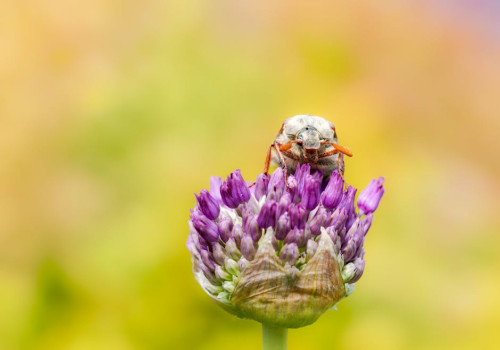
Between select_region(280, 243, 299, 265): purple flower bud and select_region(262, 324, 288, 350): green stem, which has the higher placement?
select_region(280, 243, 299, 265): purple flower bud

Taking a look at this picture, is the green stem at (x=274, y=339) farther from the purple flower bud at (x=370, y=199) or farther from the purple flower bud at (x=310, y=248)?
the purple flower bud at (x=370, y=199)

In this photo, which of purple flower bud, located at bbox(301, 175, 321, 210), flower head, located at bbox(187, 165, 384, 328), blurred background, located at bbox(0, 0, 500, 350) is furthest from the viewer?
blurred background, located at bbox(0, 0, 500, 350)

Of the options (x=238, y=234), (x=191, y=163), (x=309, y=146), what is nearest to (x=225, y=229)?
(x=238, y=234)

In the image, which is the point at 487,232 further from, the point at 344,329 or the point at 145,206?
the point at 145,206

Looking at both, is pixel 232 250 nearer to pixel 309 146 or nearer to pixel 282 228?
pixel 282 228

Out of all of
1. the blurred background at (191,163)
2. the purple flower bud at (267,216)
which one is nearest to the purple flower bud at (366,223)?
the purple flower bud at (267,216)

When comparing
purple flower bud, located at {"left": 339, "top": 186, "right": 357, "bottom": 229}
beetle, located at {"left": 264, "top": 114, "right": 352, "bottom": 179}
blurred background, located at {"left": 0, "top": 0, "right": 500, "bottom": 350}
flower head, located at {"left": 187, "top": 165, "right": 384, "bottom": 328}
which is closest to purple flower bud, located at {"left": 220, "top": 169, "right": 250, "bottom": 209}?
flower head, located at {"left": 187, "top": 165, "right": 384, "bottom": 328}

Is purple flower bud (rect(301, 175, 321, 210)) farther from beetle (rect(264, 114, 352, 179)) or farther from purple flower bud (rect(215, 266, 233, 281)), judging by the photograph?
purple flower bud (rect(215, 266, 233, 281))
